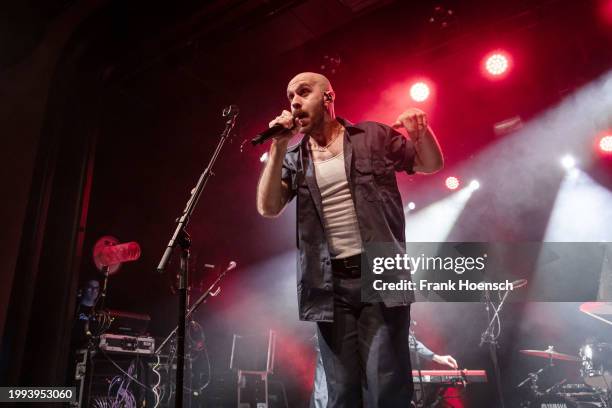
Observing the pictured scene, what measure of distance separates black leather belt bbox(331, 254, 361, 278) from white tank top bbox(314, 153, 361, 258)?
0.02m

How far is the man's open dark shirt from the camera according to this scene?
1764 mm

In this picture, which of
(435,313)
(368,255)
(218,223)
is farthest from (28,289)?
(435,313)

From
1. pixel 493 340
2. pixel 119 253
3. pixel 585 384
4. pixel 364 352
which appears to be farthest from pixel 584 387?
pixel 119 253

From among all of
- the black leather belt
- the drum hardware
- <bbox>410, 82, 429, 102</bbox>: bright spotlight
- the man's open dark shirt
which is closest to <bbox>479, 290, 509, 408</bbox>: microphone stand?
the drum hardware

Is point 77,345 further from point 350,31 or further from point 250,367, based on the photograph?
point 350,31

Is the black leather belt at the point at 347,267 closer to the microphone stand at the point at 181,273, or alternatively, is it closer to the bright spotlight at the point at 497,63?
the microphone stand at the point at 181,273

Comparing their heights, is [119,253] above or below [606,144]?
below

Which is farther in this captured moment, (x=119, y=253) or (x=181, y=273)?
(x=119, y=253)

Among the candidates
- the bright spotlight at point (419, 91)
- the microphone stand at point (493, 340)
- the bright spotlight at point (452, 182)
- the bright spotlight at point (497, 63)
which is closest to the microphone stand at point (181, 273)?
the microphone stand at point (493, 340)

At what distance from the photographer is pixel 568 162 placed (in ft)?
25.1

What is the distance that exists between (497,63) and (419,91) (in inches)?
41.2

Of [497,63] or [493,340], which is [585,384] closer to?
[493,340]

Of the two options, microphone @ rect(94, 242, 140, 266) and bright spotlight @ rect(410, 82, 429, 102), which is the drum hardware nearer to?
bright spotlight @ rect(410, 82, 429, 102)

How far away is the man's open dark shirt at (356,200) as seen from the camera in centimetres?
176
